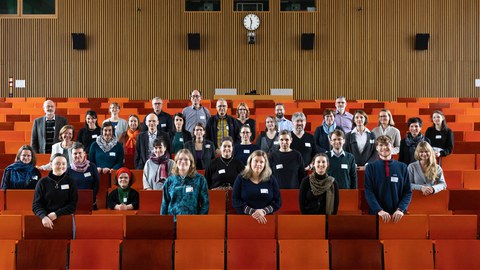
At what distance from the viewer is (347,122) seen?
7.43m

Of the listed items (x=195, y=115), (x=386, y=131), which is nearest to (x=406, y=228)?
(x=386, y=131)

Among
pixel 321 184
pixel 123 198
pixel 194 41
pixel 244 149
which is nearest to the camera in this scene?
pixel 321 184

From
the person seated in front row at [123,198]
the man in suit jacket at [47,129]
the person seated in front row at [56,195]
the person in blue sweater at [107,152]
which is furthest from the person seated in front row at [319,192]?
the man in suit jacket at [47,129]

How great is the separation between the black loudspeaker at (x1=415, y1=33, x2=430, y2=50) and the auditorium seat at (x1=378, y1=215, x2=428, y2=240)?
28.7 feet

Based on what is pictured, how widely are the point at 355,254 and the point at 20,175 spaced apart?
294 cm

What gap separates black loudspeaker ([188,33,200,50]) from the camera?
13.1 metres

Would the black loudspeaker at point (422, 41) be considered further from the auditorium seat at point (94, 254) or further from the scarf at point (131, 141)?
the auditorium seat at point (94, 254)

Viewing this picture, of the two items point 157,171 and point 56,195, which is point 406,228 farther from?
point 56,195

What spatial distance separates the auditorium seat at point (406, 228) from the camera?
192 inches

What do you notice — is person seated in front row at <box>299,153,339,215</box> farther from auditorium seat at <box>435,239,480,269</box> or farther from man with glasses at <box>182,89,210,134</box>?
man with glasses at <box>182,89,210,134</box>

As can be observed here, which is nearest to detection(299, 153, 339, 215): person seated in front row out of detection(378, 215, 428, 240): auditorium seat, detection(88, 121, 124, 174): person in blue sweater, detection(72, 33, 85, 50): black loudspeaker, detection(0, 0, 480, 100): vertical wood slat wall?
detection(378, 215, 428, 240): auditorium seat

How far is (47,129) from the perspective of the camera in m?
6.98

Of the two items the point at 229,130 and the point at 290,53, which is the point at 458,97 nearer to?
the point at 290,53

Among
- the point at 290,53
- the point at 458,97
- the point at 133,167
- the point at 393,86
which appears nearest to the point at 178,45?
the point at 290,53
